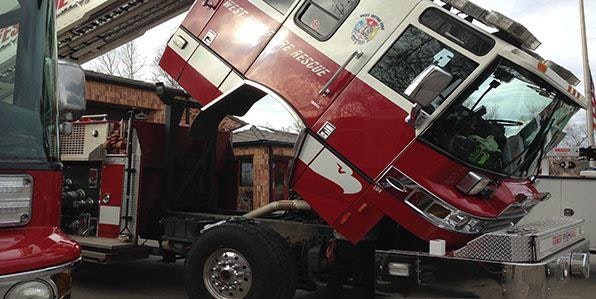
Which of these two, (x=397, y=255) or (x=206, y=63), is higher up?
(x=206, y=63)

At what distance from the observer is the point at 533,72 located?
14.4ft

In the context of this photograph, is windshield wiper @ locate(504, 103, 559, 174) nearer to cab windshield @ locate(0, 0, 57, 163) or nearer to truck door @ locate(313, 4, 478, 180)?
truck door @ locate(313, 4, 478, 180)

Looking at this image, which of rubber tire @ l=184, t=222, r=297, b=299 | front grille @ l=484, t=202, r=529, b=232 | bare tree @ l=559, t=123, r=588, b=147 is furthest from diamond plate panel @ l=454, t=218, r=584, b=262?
bare tree @ l=559, t=123, r=588, b=147

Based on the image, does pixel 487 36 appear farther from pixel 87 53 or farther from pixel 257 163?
pixel 257 163

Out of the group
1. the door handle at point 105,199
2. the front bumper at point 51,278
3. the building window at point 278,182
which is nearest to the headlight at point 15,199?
the front bumper at point 51,278

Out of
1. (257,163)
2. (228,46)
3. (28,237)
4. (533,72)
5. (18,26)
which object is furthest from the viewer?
(257,163)

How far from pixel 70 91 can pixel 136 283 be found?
510 cm

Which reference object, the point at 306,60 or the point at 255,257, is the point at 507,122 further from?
the point at 255,257

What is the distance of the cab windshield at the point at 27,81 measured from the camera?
250 centimetres

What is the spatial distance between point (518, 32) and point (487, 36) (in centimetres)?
29

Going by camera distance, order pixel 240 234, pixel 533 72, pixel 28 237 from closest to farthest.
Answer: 1. pixel 28 237
2. pixel 533 72
3. pixel 240 234

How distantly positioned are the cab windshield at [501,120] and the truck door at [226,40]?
1925 mm

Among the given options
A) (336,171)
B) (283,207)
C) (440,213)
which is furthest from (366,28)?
(283,207)

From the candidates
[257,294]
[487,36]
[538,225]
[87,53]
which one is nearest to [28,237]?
[257,294]
